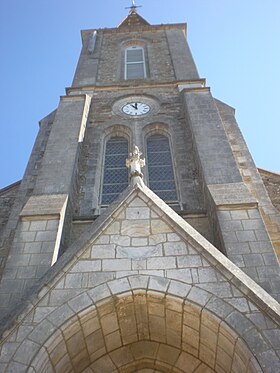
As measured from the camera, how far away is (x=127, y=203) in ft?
23.8

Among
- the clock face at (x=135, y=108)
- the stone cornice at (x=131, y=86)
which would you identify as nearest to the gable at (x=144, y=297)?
the clock face at (x=135, y=108)

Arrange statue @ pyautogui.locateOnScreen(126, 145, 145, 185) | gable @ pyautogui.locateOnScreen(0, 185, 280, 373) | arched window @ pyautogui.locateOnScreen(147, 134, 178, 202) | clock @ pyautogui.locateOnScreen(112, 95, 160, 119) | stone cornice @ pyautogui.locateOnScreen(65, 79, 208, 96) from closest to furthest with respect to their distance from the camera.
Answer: gable @ pyautogui.locateOnScreen(0, 185, 280, 373)
statue @ pyautogui.locateOnScreen(126, 145, 145, 185)
arched window @ pyautogui.locateOnScreen(147, 134, 178, 202)
clock @ pyautogui.locateOnScreen(112, 95, 160, 119)
stone cornice @ pyautogui.locateOnScreen(65, 79, 208, 96)

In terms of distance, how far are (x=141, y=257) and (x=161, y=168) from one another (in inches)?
255

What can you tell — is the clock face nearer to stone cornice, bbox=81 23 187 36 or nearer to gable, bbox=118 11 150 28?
stone cornice, bbox=81 23 187 36

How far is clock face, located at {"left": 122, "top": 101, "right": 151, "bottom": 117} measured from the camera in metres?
14.9

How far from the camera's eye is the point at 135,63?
20156 mm

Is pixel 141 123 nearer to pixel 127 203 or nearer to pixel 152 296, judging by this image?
pixel 127 203

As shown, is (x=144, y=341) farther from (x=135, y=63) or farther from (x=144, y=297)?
(x=135, y=63)

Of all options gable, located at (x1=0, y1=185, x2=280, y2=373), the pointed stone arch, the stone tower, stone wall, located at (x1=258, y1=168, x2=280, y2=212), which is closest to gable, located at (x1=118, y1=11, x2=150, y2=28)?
the stone tower

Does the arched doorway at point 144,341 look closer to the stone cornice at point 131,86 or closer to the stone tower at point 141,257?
the stone tower at point 141,257

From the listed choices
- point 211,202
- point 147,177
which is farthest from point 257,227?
point 147,177

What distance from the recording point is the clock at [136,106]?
14.8 meters

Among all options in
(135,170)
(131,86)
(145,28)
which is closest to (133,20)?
(145,28)

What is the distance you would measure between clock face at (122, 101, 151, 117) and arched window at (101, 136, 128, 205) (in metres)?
1.26
